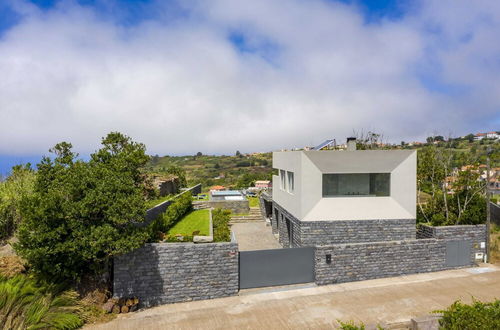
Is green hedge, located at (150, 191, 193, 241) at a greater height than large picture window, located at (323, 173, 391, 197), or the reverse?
large picture window, located at (323, 173, 391, 197)

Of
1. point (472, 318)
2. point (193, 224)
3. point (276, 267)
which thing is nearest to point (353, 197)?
point (276, 267)

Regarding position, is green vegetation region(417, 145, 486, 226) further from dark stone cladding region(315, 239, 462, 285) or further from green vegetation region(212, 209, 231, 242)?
green vegetation region(212, 209, 231, 242)

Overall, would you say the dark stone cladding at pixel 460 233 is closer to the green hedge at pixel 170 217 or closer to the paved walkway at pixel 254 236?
the paved walkway at pixel 254 236

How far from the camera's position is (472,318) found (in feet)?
28.2

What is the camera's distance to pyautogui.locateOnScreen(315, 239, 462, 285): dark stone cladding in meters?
13.6

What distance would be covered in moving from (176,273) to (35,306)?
4632 mm

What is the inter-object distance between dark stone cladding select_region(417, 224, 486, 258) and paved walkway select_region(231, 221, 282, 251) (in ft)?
27.3

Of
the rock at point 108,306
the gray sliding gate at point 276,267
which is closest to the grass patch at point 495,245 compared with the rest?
the gray sliding gate at point 276,267

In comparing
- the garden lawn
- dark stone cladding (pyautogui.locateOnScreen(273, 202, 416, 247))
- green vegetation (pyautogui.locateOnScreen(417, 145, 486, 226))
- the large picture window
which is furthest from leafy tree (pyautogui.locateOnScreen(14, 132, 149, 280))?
green vegetation (pyautogui.locateOnScreen(417, 145, 486, 226))

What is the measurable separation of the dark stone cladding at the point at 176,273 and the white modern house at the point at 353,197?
451cm

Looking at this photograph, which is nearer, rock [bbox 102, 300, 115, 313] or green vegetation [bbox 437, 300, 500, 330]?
green vegetation [bbox 437, 300, 500, 330]

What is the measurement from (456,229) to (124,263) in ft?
50.7

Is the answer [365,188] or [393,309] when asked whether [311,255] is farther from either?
[365,188]

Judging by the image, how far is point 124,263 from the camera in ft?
38.3
